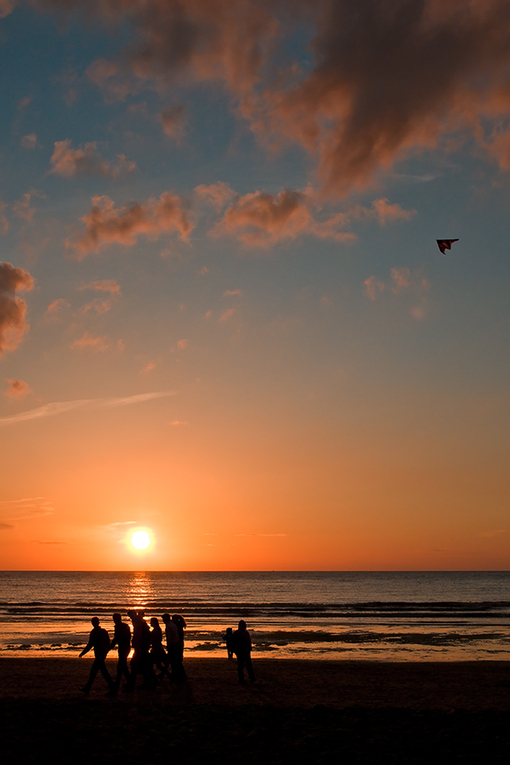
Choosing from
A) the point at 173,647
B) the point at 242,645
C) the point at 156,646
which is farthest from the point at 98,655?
the point at 242,645

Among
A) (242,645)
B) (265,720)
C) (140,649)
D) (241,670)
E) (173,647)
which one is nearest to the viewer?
(265,720)

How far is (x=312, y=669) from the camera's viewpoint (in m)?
19.4

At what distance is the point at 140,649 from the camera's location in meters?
15.0

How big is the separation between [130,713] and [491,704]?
8484 millimetres

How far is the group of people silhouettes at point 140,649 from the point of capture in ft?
45.4

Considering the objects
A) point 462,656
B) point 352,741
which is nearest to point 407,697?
point 352,741

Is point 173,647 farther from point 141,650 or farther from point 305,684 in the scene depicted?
point 305,684

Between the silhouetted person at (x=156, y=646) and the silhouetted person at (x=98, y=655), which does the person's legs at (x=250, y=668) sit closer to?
the silhouetted person at (x=156, y=646)

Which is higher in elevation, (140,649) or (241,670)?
(140,649)

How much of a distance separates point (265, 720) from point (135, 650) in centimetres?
511

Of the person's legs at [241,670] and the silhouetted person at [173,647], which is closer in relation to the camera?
the silhouetted person at [173,647]

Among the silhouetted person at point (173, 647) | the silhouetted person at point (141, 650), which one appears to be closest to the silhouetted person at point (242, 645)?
the silhouetted person at point (173, 647)

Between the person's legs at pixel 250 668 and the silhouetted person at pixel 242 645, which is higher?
the silhouetted person at pixel 242 645

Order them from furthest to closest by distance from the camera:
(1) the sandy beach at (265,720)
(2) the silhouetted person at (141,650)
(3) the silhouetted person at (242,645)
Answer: (3) the silhouetted person at (242,645) → (2) the silhouetted person at (141,650) → (1) the sandy beach at (265,720)
